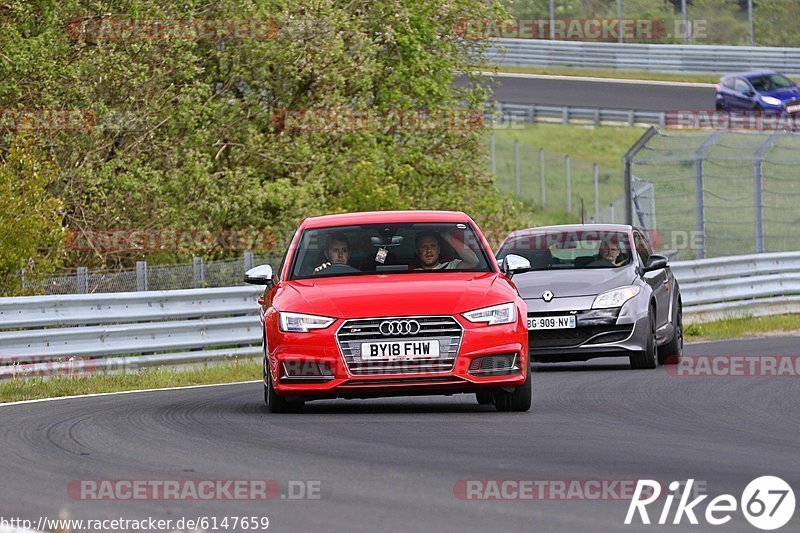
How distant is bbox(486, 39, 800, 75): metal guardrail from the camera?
199 feet

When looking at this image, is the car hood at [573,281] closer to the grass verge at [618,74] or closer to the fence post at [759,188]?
the fence post at [759,188]

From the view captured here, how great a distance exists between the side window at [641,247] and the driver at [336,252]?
578cm

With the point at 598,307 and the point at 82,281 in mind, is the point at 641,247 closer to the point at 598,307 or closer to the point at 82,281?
the point at 598,307

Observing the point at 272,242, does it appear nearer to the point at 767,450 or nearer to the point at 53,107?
the point at 53,107

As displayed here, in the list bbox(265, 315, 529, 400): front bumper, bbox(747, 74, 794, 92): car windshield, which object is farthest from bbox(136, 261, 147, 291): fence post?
bbox(747, 74, 794, 92): car windshield

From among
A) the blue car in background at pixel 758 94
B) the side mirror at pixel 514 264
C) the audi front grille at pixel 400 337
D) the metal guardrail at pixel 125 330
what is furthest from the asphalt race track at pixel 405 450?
the blue car in background at pixel 758 94

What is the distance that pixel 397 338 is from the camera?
1119 cm

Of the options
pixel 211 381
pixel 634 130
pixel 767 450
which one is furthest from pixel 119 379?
pixel 634 130

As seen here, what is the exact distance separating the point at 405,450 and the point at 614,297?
24.5 ft

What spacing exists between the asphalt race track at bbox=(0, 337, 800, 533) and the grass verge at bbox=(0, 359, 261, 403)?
144 cm

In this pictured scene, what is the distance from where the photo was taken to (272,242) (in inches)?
1134

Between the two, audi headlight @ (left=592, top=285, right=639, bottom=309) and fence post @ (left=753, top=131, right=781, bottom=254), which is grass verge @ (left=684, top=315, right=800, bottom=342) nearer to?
fence post @ (left=753, top=131, right=781, bottom=254)

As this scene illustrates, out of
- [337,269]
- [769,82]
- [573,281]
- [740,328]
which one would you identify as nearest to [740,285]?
[740,328]

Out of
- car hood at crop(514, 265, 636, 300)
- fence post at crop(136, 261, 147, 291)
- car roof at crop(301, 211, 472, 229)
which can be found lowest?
fence post at crop(136, 261, 147, 291)
